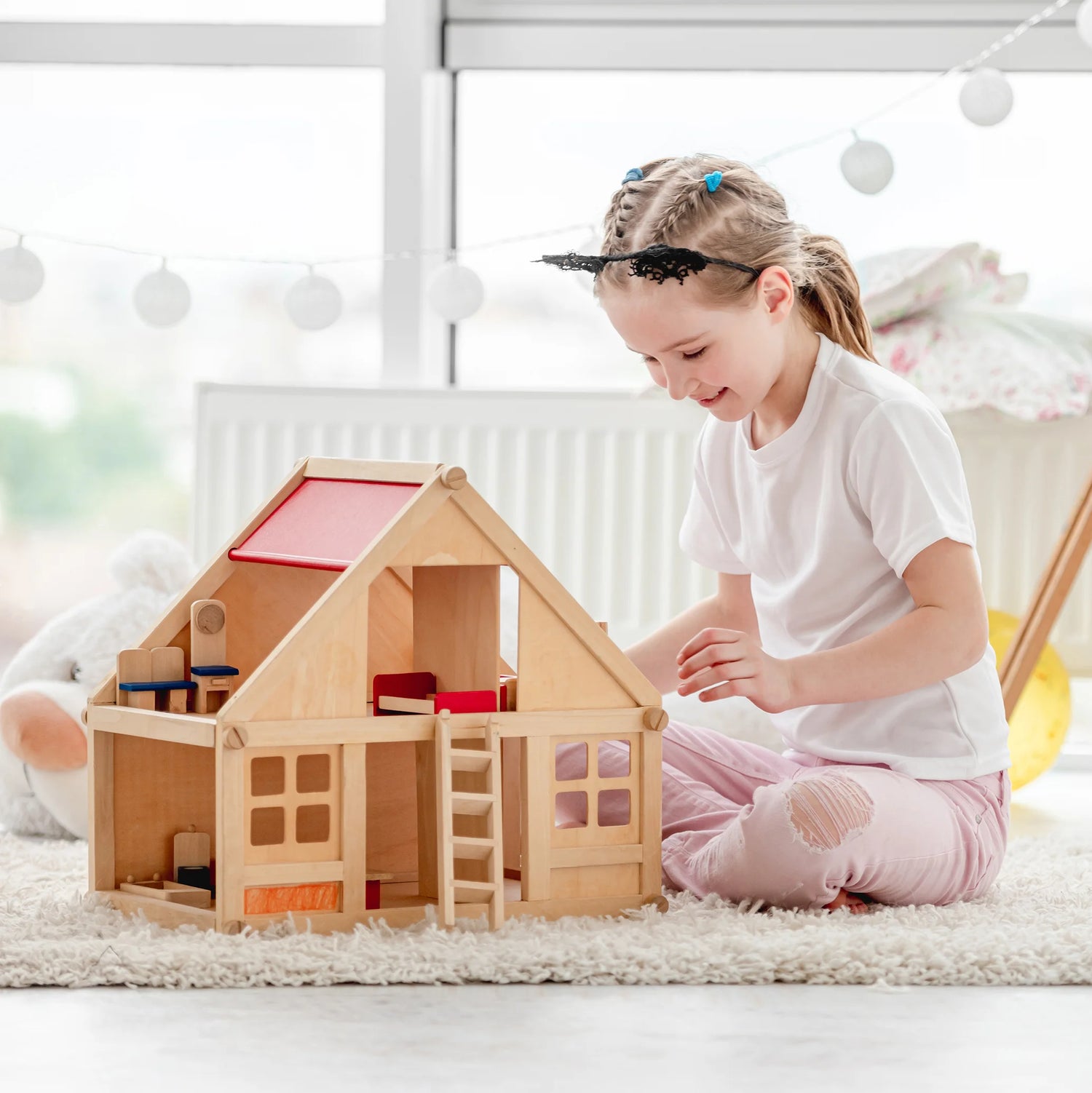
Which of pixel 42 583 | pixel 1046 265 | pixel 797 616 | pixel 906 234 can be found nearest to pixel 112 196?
pixel 42 583

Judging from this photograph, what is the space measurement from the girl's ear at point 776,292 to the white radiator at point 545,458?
1.06 metres

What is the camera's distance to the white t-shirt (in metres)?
1.22

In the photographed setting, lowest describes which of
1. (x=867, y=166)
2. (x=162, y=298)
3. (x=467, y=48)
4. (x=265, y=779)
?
(x=265, y=779)

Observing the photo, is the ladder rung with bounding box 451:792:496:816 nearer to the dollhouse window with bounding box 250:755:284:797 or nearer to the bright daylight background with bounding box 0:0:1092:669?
the dollhouse window with bounding box 250:755:284:797

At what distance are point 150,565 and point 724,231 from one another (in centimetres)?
87

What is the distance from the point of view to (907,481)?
3.95 feet

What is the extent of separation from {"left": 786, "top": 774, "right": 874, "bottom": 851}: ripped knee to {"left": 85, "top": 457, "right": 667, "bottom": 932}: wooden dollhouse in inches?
4.3

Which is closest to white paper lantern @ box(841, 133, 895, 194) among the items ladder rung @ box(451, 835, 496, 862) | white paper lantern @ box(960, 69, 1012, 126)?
white paper lantern @ box(960, 69, 1012, 126)

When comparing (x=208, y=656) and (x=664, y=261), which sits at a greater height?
(x=664, y=261)

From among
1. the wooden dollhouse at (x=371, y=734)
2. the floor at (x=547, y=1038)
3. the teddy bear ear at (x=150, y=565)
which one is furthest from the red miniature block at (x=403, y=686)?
the teddy bear ear at (x=150, y=565)

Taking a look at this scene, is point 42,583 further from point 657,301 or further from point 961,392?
point 657,301

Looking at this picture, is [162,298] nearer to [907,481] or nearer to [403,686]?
[403,686]

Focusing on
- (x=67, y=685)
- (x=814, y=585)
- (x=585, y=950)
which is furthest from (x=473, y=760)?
(x=67, y=685)

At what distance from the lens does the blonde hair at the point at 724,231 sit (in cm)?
121
